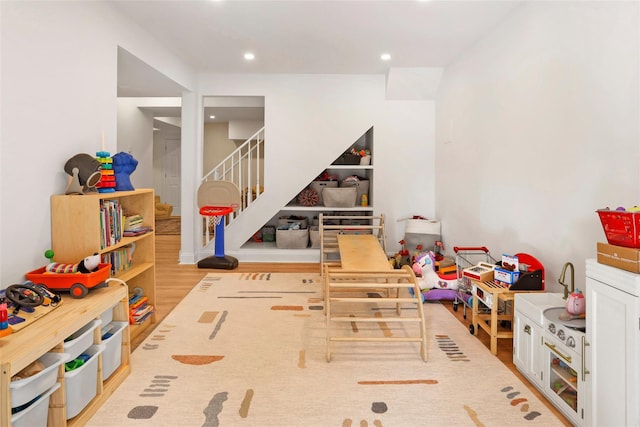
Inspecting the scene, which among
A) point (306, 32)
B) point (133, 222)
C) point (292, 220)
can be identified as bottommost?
point (292, 220)

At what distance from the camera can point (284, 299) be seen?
13.2ft

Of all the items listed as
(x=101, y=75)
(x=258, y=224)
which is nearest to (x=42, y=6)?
(x=101, y=75)

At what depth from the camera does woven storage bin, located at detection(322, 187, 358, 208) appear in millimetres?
5906

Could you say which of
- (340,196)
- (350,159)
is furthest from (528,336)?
(350,159)

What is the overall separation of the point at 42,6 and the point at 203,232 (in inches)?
158

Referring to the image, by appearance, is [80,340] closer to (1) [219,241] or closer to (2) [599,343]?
(2) [599,343]

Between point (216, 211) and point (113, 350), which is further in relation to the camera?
point (216, 211)

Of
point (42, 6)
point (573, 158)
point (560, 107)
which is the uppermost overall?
point (42, 6)

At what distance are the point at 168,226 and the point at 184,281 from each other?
183 inches

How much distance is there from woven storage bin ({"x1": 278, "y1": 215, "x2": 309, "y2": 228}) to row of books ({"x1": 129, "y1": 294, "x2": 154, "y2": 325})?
303 centimetres

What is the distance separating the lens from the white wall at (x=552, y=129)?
7.55 ft

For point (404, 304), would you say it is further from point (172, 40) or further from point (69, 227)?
point (172, 40)

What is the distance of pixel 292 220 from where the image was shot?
6359 mm

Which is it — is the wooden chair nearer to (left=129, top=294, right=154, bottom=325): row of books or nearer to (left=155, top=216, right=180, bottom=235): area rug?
(left=129, top=294, right=154, bottom=325): row of books
